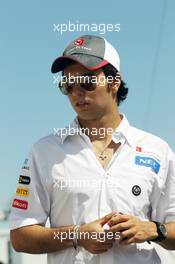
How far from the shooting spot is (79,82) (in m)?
2.79

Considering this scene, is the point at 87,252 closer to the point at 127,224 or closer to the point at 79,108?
the point at 127,224

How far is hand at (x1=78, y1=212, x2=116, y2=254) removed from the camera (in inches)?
103

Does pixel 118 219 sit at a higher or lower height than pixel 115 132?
lower

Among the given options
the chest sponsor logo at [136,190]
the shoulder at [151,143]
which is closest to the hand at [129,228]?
the chest sponsor logo at [136,190]

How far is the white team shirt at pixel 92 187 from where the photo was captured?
274 centimetres

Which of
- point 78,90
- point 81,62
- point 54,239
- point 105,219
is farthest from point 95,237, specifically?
point 81,62

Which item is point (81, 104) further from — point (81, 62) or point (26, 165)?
point (26, 165)

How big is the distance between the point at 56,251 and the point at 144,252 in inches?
14.7

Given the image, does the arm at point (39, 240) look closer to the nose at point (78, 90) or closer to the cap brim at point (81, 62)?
the nose at point (78, 90)

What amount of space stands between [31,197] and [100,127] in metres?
0.44

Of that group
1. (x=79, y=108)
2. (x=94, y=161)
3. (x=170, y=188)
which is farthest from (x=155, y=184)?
(x=79, y=108)

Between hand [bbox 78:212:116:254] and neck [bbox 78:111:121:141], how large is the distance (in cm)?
43

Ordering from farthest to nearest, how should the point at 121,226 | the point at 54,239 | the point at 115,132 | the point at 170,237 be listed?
the point at 115,132, the point at 170,237, the point at 54,239, the point at 121,226

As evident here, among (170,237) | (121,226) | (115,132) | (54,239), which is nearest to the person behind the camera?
(121,226)
